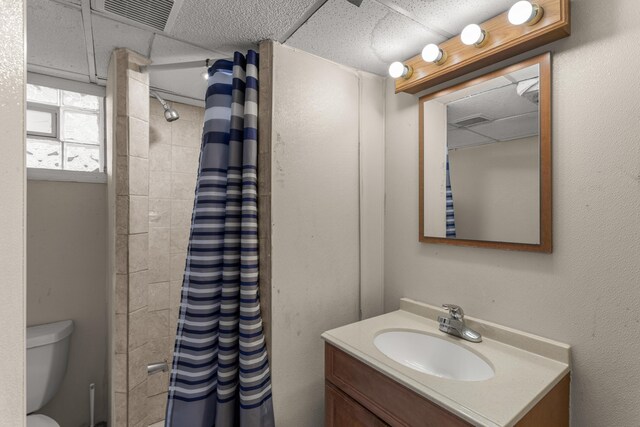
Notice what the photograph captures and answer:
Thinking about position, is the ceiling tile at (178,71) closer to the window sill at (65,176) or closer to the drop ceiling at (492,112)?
the window sill at (65,176)

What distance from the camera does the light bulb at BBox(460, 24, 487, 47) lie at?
1.14 m

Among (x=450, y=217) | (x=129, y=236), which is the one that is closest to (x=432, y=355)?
(x=450, y=217)

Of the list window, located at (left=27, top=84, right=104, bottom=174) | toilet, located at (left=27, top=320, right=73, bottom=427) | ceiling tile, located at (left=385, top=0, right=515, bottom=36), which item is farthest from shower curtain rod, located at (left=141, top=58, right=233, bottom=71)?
toilet, located at (left=27, top=320, right=73, bottom=427)

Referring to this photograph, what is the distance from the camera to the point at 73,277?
174 centimetres

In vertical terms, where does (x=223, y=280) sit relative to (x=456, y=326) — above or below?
above

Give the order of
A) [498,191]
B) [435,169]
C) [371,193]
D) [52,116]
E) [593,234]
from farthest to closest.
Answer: [52,116]
[371,193]
[435,169]
[498,191]
[593,234]

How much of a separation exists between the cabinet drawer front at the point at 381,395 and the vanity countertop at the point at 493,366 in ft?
0.12

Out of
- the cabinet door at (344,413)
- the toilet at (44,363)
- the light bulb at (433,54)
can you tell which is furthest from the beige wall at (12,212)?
the toilet at (44,363)

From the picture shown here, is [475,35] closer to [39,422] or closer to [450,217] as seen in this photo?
[450,217]

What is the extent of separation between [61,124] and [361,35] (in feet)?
6.11

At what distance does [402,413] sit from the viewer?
0.98 meters

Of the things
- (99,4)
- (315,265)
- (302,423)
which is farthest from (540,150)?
(99,4)

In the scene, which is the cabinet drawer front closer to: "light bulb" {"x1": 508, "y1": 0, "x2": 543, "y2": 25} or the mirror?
the mirror

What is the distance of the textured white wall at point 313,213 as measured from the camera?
1367 millimetres
